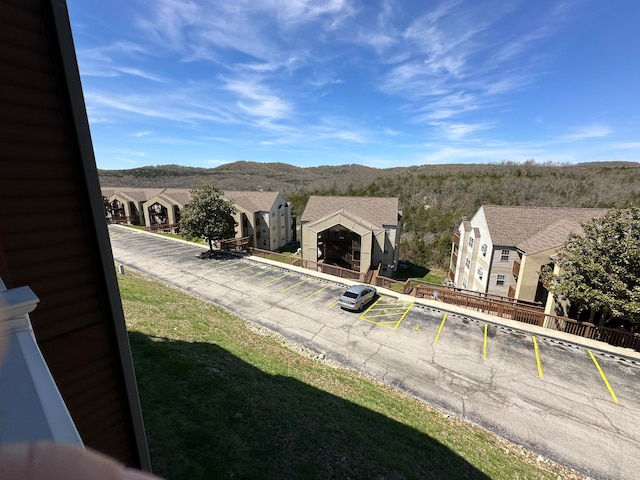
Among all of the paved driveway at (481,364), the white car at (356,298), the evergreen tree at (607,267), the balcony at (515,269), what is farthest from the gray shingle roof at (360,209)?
the evergreen tree at (607,267)

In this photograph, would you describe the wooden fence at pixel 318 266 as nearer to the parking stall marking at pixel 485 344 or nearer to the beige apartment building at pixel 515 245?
the parking stall marking at pixel 485 344

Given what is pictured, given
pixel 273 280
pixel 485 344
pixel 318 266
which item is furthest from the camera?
pixel 318 266

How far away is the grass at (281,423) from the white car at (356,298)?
21.0 feet

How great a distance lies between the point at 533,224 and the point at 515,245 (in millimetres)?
3208

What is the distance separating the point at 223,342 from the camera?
466 inches

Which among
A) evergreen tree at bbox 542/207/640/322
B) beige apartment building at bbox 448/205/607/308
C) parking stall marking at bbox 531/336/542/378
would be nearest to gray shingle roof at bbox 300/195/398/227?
beige apartment building at bbox 448/205/607/308

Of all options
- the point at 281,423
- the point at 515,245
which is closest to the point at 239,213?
the point at 515,245

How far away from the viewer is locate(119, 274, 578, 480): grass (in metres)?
6.22

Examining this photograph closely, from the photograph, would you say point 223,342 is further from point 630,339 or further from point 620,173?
point 620,173

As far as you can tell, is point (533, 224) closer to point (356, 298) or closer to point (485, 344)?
point (485, 344)

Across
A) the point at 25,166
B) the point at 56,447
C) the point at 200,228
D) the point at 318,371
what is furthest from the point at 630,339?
the point at 200,228

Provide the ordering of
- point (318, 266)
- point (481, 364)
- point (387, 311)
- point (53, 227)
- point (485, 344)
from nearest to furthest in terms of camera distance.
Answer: point (53, 227), point (481, 364), point (485, 344), point (387, 311), point (318, 266)

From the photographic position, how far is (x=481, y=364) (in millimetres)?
13547

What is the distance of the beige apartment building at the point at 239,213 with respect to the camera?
3756 centimetres
